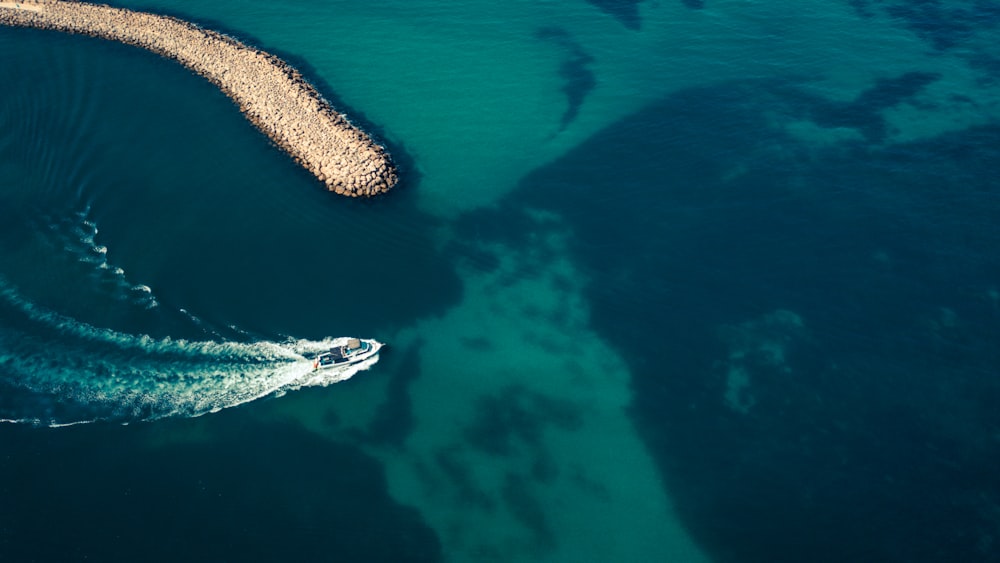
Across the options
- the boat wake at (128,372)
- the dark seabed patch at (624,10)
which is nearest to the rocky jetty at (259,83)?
the boat wake at (128,372)

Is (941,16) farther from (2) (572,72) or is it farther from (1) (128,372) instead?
(1) (128,372)

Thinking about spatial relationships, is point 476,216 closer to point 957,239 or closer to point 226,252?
point 226,252

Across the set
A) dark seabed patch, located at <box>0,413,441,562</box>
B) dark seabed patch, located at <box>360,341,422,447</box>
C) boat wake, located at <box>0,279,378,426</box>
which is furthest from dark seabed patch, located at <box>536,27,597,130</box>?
dark seabed patch, located at <box>0,413,441,562</box>

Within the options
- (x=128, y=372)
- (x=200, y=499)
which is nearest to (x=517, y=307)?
(x=200, y=499)

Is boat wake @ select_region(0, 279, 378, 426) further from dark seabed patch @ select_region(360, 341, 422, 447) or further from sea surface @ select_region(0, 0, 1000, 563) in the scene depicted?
dark seabed patch @ select_region(360, 341, 422, 447)

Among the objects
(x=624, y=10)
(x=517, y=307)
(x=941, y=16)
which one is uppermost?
(x=624, y=10)

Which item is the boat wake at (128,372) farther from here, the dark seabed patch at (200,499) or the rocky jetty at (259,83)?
the rocky jetty at (259,83)

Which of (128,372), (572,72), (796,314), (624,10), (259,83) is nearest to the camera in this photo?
(128,372)
